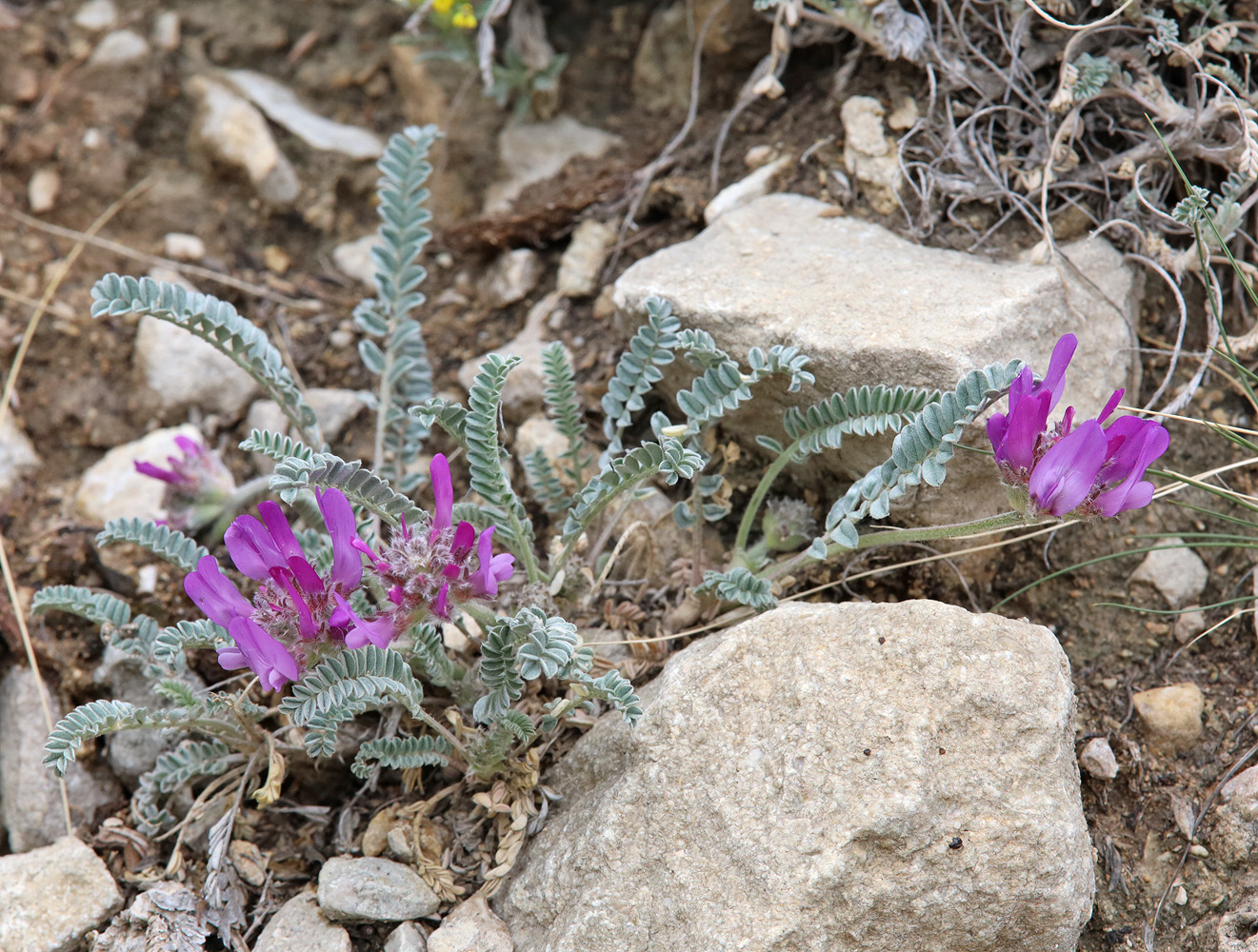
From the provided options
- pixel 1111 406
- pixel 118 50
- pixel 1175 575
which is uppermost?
pixel 118 50

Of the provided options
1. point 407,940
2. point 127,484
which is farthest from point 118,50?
point 407,940

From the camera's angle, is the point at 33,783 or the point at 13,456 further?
the point at 13,456

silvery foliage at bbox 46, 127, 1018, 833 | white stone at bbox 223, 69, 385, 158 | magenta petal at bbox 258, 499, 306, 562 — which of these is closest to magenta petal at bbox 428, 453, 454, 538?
silvery foliage at bbox 46, 127, 1018, 833

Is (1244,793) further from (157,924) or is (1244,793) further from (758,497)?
(157,924)

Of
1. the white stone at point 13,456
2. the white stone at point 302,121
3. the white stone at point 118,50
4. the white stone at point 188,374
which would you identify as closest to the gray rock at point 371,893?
the white stone at point 188,374

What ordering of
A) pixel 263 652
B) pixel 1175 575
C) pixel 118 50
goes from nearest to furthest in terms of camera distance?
pixel 263 652, pixel 1175 575, pixel 118 50

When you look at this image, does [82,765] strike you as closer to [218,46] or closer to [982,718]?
[982,718]

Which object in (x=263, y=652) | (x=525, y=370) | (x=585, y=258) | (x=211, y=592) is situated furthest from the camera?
(x=585, y=258)
